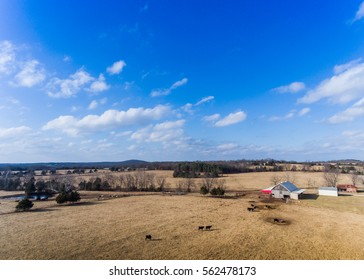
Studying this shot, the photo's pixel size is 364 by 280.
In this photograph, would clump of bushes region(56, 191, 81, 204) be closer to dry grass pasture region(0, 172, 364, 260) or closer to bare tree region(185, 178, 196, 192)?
dry grass pasture region(0, 172, 364, 260)

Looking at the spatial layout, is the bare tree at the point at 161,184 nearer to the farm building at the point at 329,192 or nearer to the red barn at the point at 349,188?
the farm building at the point at 329,192

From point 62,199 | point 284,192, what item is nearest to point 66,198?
point 62,199

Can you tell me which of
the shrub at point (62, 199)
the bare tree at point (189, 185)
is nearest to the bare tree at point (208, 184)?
the bare tree at point (189, 185)

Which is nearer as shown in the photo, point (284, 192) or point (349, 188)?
point (284, 192)

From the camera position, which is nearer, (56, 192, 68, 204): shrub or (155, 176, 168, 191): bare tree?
(56, 192, 68, 204): shrub

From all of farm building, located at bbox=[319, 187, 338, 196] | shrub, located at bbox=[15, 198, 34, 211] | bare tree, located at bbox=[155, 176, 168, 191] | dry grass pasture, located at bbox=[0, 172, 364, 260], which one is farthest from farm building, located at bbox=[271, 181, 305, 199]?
shrub, located at bbox=[15, 198, 34, 211]

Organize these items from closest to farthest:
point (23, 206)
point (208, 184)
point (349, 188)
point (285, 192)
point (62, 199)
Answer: point (23, 206), point (62, 199), point (285, 192), point (349, 188), point (208, 184)

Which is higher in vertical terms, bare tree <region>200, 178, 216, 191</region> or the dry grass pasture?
bare tree <region>200, 178, 216, 191</region>

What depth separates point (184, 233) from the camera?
26453mm

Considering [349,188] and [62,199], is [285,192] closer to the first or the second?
[349,188]

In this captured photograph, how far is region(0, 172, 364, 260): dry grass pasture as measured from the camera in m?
20.7

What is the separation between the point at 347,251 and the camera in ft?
69.7

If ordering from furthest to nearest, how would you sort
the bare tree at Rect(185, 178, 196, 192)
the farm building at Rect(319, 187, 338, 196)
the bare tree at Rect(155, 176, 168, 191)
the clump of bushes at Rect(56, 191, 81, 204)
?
the bare tree at Rect(155, 176, 168, 191) → the bare tree at Rect(185, 178, 196, 192) → the farm building at Rect(319, 187, 338, 196) → the clump of bushes at Rect(56, 191, 81, 204)

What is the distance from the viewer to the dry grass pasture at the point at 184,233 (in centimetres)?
2069
